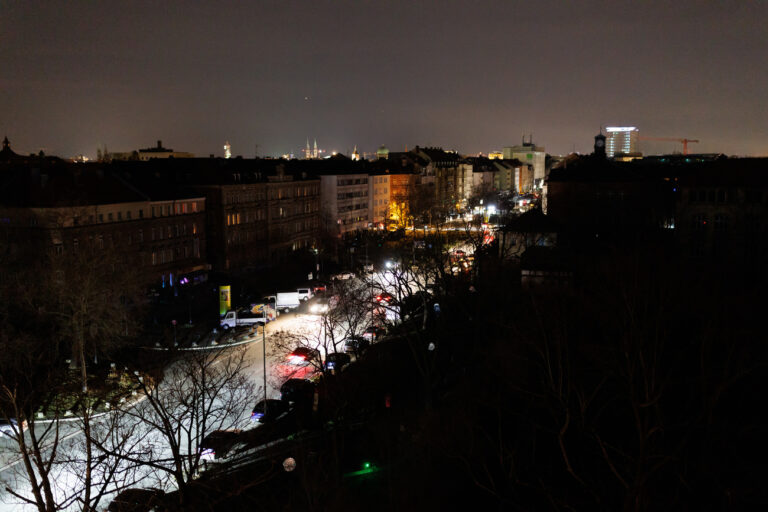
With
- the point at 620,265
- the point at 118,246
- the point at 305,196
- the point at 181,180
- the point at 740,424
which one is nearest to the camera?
the point at 740,424

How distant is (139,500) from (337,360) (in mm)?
9244

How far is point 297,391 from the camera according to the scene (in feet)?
71.8

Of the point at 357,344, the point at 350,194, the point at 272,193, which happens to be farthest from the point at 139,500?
the point at 350,194

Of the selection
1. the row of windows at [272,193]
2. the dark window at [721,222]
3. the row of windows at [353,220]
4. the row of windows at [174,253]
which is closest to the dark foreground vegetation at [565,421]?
the dark window at [721,222]

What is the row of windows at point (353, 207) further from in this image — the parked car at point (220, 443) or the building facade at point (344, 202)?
the parked car at point (220, 443)

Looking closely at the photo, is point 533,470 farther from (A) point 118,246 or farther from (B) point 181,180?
(B) point 181,180

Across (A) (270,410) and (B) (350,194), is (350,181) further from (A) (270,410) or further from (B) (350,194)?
(A) (270,410)

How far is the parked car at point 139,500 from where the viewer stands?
1290 centimetres

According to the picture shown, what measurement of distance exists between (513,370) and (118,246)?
2279 cm

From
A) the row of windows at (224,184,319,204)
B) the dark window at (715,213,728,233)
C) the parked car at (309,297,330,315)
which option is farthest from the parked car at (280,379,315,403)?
the row of windows at (224,184,319,204)

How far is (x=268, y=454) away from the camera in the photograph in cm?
1700

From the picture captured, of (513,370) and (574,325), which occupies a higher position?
(574,325)

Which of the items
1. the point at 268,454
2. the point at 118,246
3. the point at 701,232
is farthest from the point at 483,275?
the point at 118,246

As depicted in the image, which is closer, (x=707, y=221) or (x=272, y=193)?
(x=707, y=221)
